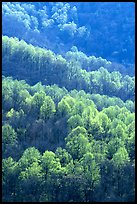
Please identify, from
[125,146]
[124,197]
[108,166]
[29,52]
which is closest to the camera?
[124,197]

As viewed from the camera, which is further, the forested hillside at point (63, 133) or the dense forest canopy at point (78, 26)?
the dense forest canopy at point (78, 26)

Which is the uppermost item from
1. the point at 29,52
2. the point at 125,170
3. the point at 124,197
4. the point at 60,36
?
the point at 60,36

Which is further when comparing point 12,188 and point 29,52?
point 29,52

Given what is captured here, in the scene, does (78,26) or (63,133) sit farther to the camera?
(78,26)

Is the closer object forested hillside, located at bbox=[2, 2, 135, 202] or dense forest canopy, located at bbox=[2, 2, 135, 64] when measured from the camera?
forested hillside, located at bbox=[2, 2, 135, 202]

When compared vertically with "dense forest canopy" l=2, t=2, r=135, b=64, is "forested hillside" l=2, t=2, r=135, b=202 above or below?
below

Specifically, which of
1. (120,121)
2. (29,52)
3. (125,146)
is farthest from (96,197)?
(29,52)

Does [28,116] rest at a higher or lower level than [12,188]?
higher

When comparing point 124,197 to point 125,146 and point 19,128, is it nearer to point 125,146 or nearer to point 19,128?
point 125,146

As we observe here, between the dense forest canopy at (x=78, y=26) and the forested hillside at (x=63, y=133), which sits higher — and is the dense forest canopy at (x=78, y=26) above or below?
above

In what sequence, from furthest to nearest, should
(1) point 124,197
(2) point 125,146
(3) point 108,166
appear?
→ (2) point 125,146
(3) point 108,166
(1) point 124,197

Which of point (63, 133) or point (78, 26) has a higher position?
point (78, 26)
